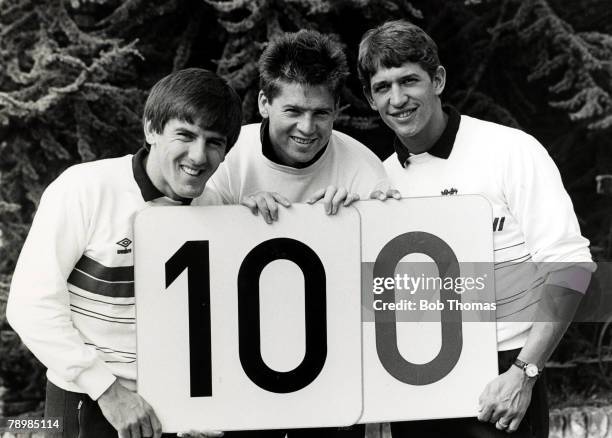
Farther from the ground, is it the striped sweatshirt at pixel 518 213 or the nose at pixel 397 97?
the nose at pixel 397 97

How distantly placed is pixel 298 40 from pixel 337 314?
860 mm

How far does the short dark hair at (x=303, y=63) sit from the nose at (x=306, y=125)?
0.10 meters

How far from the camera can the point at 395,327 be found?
2.36 metres

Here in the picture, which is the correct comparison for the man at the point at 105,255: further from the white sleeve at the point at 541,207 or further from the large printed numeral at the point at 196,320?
the white sleeve at the point at 541,207

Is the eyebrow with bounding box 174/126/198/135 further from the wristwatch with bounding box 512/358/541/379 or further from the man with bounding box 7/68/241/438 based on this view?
the wristwatch with bounding box 512/358/541/379

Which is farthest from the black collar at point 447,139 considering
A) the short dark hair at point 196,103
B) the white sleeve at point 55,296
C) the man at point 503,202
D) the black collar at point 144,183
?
the white sleeve at point 55,296

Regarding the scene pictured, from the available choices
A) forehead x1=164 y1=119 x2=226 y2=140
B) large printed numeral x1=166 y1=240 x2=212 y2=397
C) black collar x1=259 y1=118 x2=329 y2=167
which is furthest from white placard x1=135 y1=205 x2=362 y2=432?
black collar x1=259 y1=118 x2=329 y2=167

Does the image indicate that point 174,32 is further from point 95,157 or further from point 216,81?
point 216,81

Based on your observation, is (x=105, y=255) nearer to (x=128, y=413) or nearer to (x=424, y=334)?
(x=128, y=413)

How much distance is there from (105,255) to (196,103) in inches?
19.1

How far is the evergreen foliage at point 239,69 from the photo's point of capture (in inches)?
154

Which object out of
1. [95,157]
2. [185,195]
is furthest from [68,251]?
[95,157]

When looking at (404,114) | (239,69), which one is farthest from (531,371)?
(239,69)

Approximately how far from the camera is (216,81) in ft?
7.70
